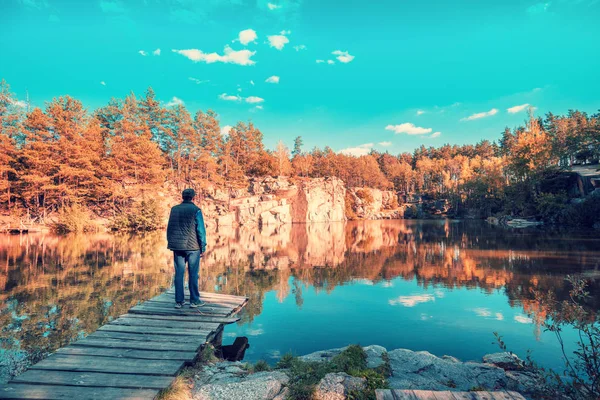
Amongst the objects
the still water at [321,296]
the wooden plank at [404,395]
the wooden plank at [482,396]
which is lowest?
the still water at [321,296]

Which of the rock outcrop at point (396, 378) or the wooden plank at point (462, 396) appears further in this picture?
the rock outcrop at point (396, 378)

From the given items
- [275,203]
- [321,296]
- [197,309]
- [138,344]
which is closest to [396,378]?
[138,344]

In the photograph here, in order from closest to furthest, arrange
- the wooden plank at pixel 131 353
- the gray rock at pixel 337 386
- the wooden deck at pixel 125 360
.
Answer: the wooden deck at pixel 125 360
the gray rock at pixel 337 386
the wooden plank at pixel 131 353

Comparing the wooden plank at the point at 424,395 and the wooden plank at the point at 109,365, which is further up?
the wooden plank at the point at 424,395

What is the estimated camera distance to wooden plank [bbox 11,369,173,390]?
3906mm

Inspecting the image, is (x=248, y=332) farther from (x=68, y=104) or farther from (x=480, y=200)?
(x=480, y=200)

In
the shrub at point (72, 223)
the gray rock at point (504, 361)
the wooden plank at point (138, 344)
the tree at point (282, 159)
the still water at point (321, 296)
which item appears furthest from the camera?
the tree at point (282, 159)

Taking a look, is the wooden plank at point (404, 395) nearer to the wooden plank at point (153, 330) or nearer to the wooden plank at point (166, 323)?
the wooden plank at point (153, 330)

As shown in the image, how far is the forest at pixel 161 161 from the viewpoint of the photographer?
39938mm

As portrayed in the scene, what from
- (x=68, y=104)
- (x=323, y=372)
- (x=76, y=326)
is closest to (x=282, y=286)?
(x=76, y=326)

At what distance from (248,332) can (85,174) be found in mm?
43117

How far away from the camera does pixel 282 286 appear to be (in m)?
13.0

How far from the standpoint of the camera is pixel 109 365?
14.6 ft

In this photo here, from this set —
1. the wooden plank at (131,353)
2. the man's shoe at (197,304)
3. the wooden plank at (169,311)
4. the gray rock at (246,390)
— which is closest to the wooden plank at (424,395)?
the gray rock at (246,390)
